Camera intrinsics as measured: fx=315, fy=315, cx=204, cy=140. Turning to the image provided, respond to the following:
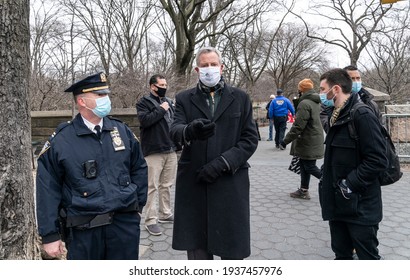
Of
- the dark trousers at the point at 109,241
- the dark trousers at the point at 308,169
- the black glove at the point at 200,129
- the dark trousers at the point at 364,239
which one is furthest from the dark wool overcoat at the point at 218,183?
the dark trousers at the point at 308,169

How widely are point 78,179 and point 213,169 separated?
926 millimetres

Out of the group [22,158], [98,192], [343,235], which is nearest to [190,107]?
[98,192]

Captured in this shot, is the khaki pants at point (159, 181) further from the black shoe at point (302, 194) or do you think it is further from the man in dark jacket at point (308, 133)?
the black shoe at point (302, 194)

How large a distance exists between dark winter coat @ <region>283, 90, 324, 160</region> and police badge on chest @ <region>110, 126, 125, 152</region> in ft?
10.8

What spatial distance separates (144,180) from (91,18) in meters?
23.7

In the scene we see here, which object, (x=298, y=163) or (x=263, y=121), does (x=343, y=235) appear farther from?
(x=263, y=121)

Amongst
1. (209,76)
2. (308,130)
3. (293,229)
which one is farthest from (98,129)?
(308,130)

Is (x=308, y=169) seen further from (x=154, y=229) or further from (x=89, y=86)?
(x=89, y=86)

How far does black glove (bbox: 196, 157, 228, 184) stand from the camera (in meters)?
2.30

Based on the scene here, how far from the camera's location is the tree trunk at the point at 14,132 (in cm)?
251

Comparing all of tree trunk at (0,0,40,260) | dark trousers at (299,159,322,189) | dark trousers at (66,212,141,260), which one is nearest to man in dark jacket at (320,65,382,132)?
dark trousers at (299,159,322,189)

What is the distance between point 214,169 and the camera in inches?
90.7

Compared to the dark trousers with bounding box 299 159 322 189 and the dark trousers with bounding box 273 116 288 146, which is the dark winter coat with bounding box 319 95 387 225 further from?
the dark trousers with bounding box 273 116 288 146

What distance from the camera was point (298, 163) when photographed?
5336 mm
